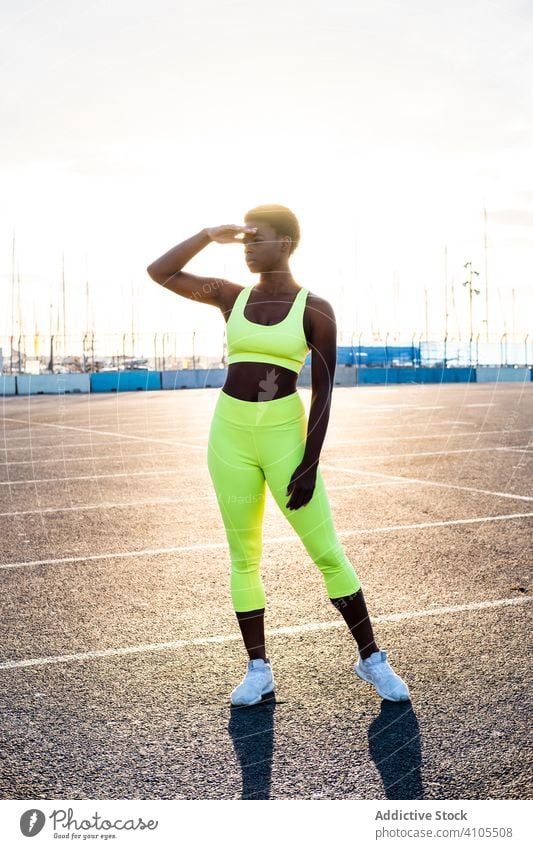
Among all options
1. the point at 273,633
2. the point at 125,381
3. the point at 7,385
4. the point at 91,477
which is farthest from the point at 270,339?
the point at 125,381

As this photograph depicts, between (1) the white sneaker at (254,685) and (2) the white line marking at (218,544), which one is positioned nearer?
(1) the white sneaker at (254,685)

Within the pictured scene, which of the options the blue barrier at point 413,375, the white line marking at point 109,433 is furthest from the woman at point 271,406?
the blue barrier at point 413,375

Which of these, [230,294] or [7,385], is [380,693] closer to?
[230,294]

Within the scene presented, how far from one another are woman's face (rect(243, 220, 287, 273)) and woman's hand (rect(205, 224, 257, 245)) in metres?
0.04

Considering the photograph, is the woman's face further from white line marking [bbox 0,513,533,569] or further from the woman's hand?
white line marking [bbox 0,513,533,569]

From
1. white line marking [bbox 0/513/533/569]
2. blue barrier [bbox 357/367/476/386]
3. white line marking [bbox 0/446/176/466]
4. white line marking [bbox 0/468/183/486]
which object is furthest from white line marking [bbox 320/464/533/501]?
blue barrier [bbox 357/367/476/386]

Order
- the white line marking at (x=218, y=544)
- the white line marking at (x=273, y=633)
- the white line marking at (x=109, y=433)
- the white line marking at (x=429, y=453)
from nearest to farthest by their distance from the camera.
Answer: the white line marking at (x=273, y=633) < the white line marking at (x=218, y=544) < the white line marking at (x=429, y=453) < the white line marking at (x=109, y=433)

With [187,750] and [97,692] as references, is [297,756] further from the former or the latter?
[97,692]

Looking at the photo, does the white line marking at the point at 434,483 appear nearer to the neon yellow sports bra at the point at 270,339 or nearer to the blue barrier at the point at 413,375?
the neon yellow sports bra at the point at 270,339

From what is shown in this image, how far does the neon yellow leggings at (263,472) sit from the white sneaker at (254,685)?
19.5 inches

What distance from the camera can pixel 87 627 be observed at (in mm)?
5938

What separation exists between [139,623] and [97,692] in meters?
1.25

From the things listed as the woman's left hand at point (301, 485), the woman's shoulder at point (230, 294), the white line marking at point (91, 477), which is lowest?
the white line marking at point (91, 477)

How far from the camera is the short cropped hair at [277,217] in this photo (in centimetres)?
433
